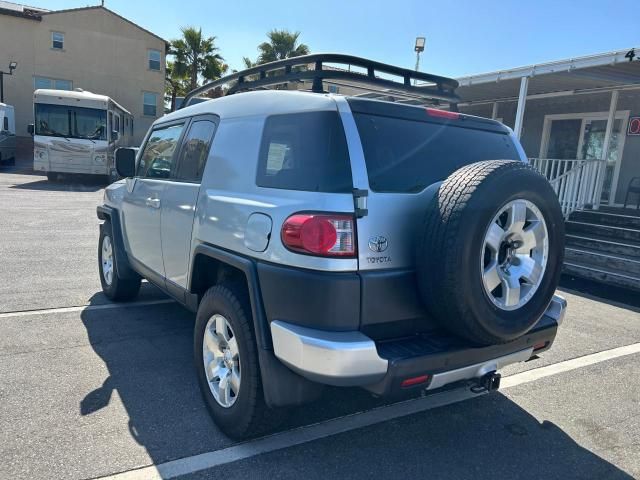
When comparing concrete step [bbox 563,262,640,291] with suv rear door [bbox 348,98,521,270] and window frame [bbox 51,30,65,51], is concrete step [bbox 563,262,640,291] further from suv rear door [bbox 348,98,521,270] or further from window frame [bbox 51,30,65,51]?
window frame [bbox 51,30,65,51]

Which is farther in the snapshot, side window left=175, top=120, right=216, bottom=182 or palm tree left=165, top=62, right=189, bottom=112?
palm tree left=165, top=62, right=189, bottom=112

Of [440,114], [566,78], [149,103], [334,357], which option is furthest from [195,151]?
[149,103]

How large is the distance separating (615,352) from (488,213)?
124 inches

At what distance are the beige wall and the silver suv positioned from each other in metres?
29.7

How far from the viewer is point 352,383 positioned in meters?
2.24

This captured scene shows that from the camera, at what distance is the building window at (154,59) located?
30.1 meters

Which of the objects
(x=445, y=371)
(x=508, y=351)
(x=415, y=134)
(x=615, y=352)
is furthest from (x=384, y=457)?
(x=615, y=352)

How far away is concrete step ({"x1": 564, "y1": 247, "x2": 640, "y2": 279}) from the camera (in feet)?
22.4

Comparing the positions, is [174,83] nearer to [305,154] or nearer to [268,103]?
[268,103]

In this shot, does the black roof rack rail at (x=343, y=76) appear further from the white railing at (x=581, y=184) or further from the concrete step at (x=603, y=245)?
the white railing at (x=581, y=184)

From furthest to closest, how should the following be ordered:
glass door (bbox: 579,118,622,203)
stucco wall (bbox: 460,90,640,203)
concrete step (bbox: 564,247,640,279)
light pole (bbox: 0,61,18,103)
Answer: light pole (bbox: 0,61,18,103) → glass door (bbox: 579,118,622,203) → stucco wall (bbox: 460,90,640,203) → concrete step (bbox: 564,247,640,279)

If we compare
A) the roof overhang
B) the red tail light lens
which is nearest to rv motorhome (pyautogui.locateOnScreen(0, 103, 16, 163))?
the roof overhang

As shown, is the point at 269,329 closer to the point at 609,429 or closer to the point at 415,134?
the point at 415,134

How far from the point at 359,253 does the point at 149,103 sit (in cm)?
3139
